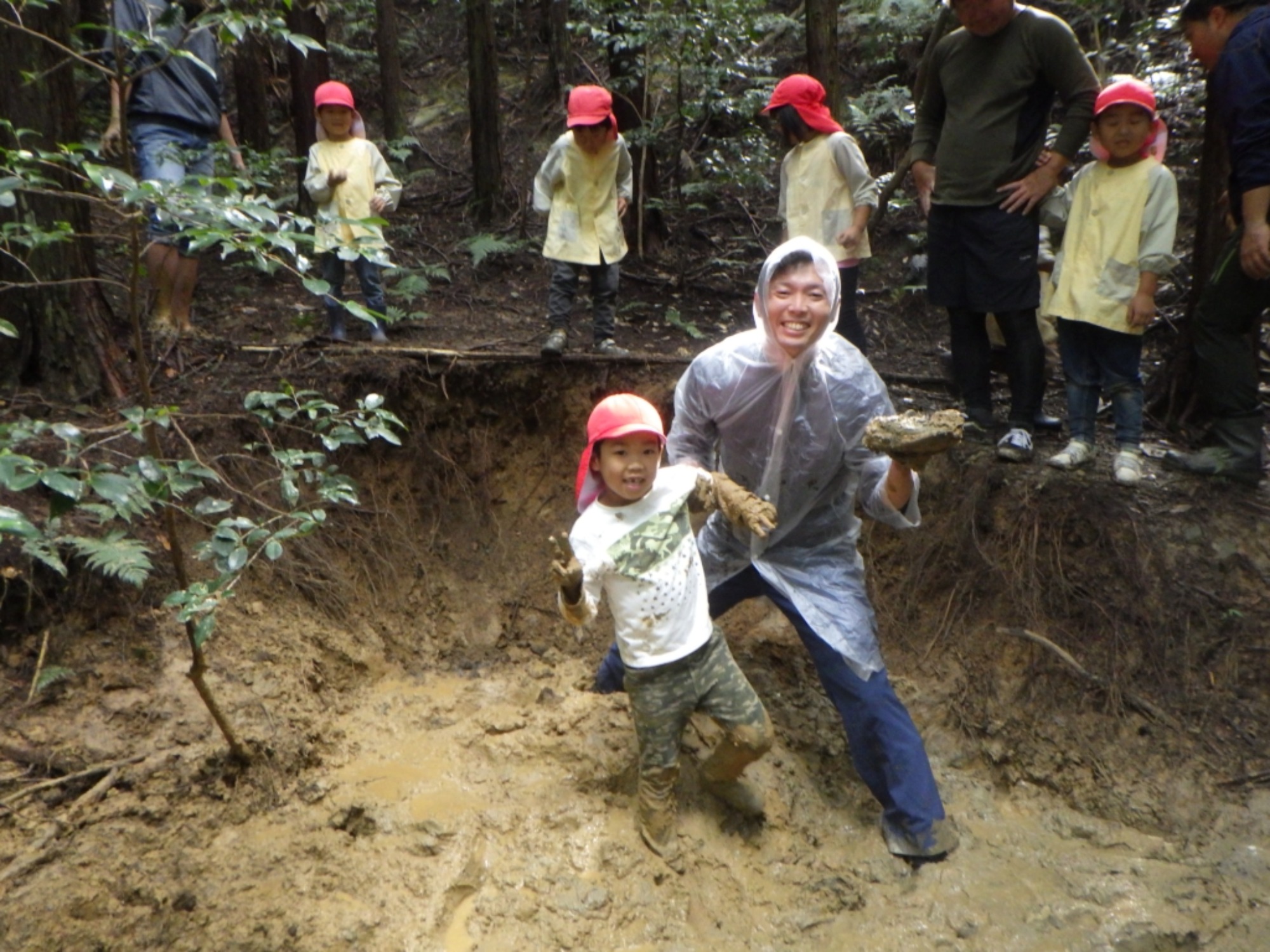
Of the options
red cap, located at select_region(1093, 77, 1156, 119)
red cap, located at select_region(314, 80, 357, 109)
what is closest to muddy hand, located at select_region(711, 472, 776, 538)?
red cap, located at select_region(1093, 77, 1156, 119)

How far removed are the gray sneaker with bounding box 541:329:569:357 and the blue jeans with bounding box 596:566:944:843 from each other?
2.27 meters

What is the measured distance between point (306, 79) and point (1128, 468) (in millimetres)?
6262

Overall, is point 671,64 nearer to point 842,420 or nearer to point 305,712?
point 842,420

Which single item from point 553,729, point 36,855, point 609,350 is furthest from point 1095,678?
point 36,855

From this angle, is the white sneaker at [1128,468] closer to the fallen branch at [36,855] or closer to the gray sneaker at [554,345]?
the gray sneaker at [554,345]

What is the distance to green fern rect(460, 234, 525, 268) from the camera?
22.2 feet

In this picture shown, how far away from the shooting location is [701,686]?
3047 millimetres

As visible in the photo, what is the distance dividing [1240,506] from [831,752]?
2.07 meters

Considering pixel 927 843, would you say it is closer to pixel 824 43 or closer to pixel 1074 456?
pixel 1074 456

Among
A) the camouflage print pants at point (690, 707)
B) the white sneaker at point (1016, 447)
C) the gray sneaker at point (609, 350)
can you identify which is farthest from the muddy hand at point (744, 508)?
the gray sneaker at point (609, 350)

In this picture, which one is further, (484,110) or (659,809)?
(484,110)

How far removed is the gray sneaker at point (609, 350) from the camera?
5.20 metres

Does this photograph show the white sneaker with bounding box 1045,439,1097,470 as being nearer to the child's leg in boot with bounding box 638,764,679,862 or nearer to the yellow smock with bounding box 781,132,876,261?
the yellow smock with bounding box 781,132,876,261

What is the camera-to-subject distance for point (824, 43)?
560cm
